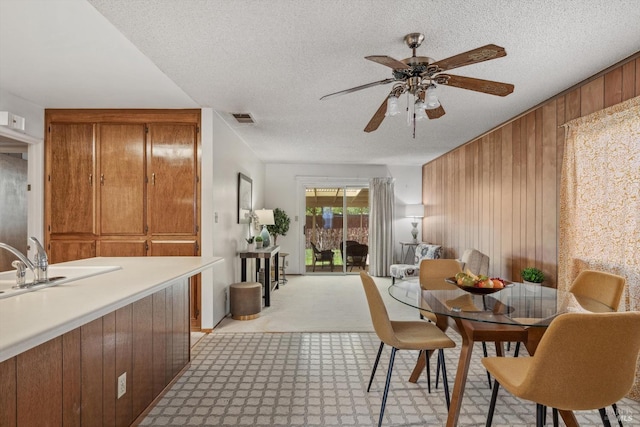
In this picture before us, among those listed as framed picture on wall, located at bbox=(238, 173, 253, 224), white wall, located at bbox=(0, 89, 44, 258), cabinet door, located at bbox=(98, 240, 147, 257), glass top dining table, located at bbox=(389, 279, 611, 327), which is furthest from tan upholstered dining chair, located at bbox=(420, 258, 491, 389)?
white wall, located at bbox=(0, 89, 44, 258)

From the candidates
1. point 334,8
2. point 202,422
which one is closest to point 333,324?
point 202,422

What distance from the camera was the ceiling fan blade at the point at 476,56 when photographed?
166cm

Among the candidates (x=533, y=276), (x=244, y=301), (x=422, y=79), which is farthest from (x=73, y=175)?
(x=533, y=276)

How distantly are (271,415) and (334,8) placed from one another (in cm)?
242

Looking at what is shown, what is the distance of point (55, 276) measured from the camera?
6.32 feet

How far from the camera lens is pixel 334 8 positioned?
6.43ft

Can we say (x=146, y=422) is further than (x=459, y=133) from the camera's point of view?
No

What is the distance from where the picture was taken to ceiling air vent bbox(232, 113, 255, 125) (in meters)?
4.02

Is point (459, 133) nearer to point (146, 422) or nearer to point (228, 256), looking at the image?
point (228, 256)

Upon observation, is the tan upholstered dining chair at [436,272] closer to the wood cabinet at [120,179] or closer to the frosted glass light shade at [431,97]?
the frosted glass light shade at [431,97]

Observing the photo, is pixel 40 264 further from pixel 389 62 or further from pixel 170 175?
pixel 170 175

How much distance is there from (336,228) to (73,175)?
499cm

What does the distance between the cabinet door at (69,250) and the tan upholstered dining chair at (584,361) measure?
4223mm

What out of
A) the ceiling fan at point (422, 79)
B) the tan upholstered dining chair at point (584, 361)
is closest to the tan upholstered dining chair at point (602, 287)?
the tan upholstered dining chair at point (584, 361)
